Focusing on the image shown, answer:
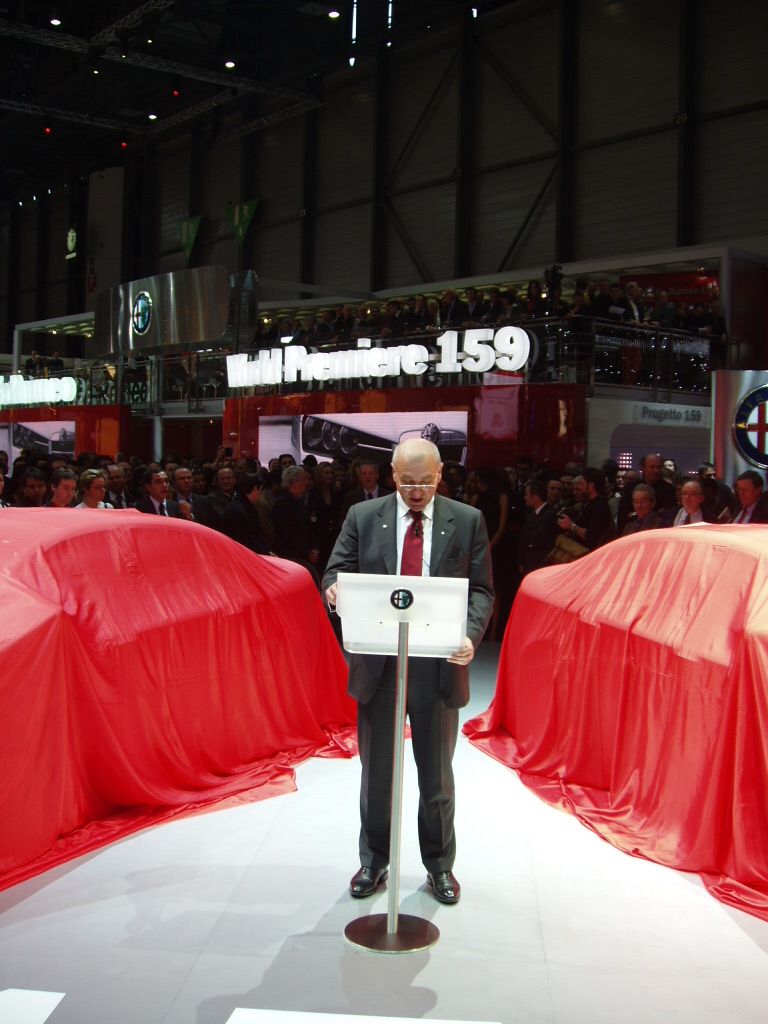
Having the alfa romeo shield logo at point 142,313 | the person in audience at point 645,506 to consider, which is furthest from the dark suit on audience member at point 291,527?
the alfa romeo shield logo at point 142,313

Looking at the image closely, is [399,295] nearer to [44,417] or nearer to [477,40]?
[477,40]

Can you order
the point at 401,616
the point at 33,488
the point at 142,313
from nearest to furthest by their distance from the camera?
the point at 401,616
the point at 33,488
the point at 142,313

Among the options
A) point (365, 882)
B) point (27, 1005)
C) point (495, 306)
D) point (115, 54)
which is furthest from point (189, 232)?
point (27, 1005)

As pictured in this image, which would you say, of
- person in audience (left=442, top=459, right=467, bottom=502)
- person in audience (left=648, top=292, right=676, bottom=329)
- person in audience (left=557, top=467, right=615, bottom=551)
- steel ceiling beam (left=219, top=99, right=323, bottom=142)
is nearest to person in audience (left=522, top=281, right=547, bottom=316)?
person in audience (left=648, top=292, right=676, bottom=329)

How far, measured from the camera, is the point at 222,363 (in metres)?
16.9

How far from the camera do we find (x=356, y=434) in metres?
13.6

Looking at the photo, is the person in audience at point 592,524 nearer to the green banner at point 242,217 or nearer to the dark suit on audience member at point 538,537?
the dark suit on audience member at point 538,537

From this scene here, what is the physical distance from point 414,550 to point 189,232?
2527cm

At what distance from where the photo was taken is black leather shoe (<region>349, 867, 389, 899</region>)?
159 inches

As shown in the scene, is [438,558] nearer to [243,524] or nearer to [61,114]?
[243,524]

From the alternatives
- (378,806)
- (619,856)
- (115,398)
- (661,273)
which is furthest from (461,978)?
(115,398)

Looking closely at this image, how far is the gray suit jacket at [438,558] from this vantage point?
13.1 ft

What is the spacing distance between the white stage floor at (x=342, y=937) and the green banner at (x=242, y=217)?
22.8 meters

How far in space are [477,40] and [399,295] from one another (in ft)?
17.0
